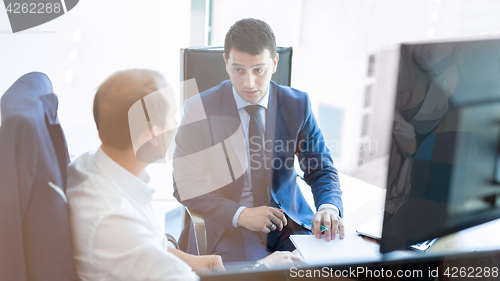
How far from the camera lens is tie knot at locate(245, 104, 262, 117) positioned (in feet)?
3.61

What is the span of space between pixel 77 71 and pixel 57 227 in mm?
691

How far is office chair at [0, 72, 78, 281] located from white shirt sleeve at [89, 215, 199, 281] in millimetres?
57

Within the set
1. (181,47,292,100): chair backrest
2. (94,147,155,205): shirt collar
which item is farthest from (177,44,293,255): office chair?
(94,147,155,205): shirt collar

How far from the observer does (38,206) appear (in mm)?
468

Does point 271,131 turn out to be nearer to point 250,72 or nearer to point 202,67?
point 250,72

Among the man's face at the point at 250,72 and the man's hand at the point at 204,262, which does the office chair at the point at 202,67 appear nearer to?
the man's face at the point at 250,72

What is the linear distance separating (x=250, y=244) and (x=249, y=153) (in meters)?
0.28

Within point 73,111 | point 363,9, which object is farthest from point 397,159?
point 363,9

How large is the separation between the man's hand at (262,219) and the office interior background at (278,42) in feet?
0.81

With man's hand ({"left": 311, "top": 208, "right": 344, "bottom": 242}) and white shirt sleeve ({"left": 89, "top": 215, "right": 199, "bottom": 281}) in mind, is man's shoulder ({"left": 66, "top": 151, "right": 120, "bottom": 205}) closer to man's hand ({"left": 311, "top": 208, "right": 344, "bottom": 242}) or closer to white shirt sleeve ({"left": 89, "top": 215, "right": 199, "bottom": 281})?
white shirt sleeve ({"left": 89, "top": 215, "right": 199, "bottom": 281})

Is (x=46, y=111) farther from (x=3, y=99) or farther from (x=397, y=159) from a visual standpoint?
(x=397, y=159)

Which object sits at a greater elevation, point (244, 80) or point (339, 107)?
point (244, 80)
